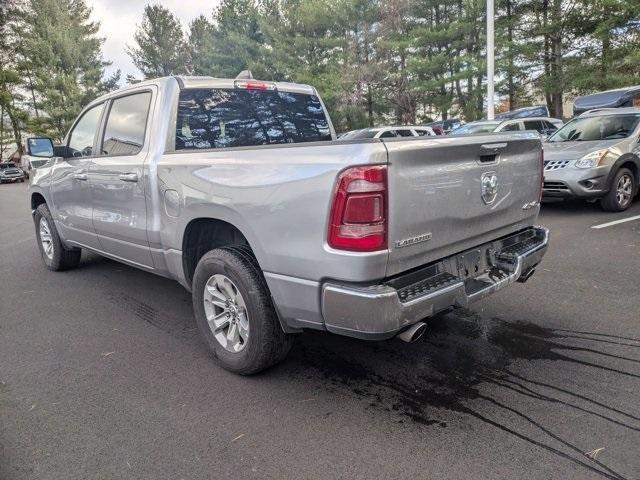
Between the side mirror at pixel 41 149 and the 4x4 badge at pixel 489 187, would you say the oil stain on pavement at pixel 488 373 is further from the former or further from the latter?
the side mirror at pixel 41 149

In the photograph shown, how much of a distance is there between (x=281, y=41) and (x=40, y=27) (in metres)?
22.6

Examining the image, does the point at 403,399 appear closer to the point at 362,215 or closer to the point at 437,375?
the point at 437,375

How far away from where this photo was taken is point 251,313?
9.62ft

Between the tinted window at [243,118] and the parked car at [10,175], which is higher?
the tinted window at [243,118]

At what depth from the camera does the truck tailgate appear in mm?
2459

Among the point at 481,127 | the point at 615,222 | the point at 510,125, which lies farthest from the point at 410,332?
the point at 481,127

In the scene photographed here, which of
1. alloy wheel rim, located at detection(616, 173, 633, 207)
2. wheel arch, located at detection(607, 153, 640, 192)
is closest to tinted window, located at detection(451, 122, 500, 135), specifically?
wheel arch, located at detection(607, 153, 640, 192)

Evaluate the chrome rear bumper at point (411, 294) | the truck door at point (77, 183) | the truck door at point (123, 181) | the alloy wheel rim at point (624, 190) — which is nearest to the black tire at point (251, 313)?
the chrome rear bumper at point (411, 294)

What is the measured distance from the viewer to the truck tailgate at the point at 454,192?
A: 246 centimetres

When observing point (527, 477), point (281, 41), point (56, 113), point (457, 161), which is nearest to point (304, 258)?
point (457, 161)

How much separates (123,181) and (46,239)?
291 centimetres

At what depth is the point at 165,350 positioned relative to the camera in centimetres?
367

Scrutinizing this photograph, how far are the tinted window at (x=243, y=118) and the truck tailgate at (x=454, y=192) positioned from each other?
6.05ft

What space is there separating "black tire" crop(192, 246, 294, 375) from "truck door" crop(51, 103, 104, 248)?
2.12m
